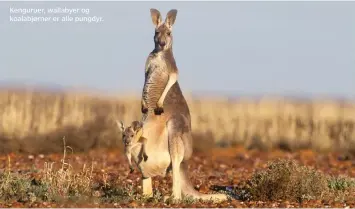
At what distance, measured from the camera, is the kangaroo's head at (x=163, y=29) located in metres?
13.2

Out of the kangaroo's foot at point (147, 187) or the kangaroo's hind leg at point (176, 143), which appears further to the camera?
the kangaroo's foot at point (147, 187)

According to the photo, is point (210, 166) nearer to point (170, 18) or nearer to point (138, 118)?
point (138, 118)

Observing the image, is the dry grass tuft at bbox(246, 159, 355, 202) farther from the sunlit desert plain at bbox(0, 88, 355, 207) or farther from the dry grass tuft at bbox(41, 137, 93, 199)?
the dry grass tuft at bbox(41, 137, 93, 199)

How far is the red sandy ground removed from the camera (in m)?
13.5

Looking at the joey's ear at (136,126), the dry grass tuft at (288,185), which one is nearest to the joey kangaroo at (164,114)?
the joey's ear at (136,126)

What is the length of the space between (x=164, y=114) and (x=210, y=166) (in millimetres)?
7922

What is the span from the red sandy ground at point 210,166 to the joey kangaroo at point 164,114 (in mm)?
606

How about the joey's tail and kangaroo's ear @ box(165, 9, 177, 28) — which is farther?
the joey's tail

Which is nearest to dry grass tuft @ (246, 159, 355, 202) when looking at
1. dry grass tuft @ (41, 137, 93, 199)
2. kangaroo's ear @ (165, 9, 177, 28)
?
dry grass tuft @ (41, 137, 93, 199)

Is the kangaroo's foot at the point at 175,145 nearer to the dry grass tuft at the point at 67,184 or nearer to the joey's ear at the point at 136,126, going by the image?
the joey's ear at the point at 136,126

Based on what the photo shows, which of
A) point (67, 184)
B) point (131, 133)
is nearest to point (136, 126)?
point (131, 133)

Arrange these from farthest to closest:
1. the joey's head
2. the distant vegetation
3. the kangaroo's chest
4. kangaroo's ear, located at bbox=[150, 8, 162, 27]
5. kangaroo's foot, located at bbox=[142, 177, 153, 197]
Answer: the distant vegetation, kangaroo's foot, located at bbox=[142, 177, 153, 197], kangaroo's ear, located at bbox=[150, 8, 162, 27], the kangaroo's chest, the joey's head

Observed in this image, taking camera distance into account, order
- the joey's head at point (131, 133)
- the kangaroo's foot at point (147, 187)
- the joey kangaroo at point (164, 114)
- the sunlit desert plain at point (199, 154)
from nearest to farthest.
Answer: the joey's head at point (131, 133) < the joey kangaroo at point (164, 114) < the kangaroo's foot at point (147, 187) < the sunlit desert plain at point (199, 154)

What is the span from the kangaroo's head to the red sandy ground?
227cm
